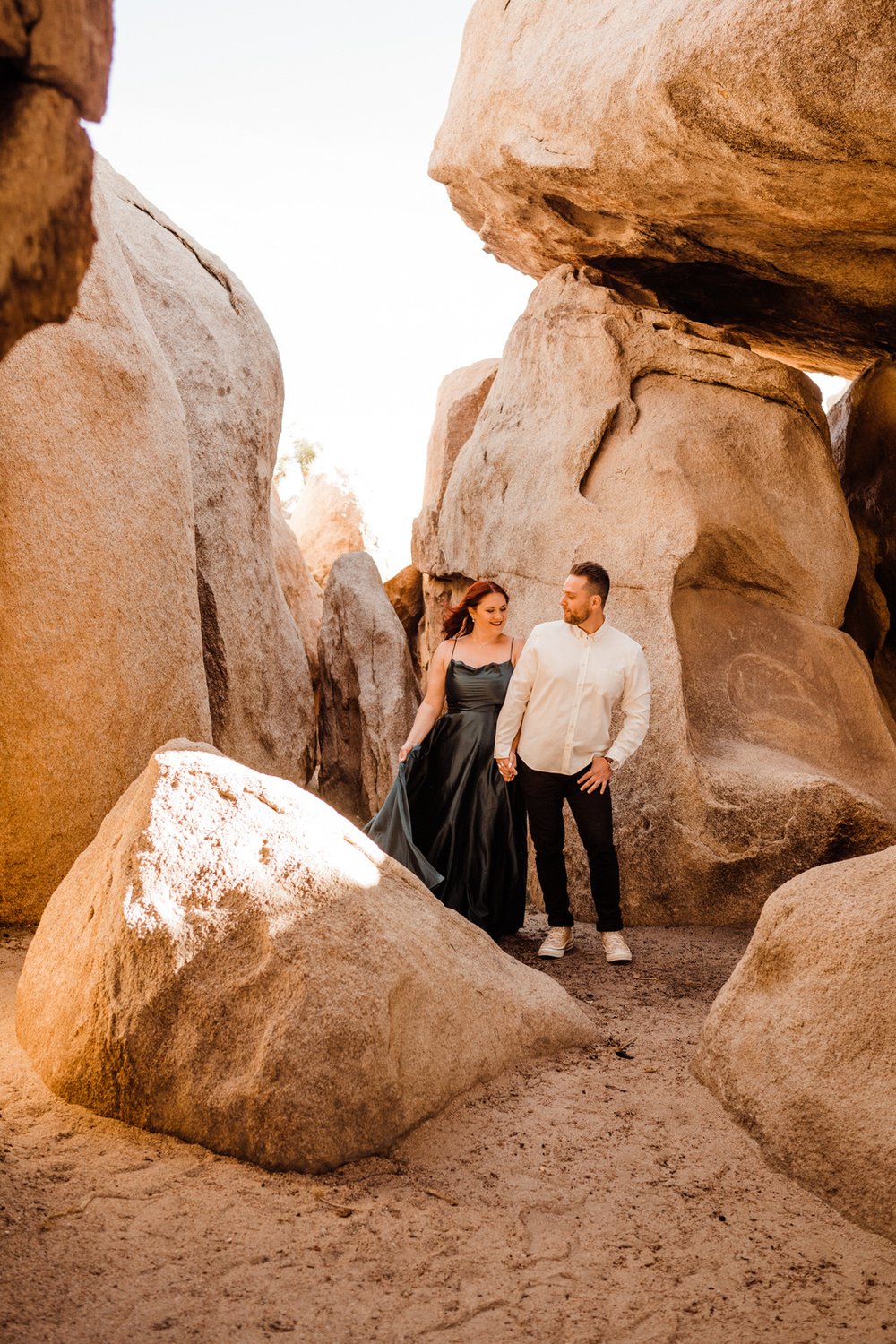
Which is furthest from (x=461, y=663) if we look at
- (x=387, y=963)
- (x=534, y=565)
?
(x=387, y=963)

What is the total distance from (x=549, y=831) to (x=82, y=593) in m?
2.31

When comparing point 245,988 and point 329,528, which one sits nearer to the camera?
point 245,988

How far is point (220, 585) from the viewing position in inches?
269

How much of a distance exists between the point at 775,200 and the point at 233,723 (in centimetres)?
404

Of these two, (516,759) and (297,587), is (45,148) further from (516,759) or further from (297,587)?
Answer: (297,587)

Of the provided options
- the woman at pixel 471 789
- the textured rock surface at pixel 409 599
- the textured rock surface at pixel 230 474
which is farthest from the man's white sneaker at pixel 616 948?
the textured rock surface at pixel 409 599

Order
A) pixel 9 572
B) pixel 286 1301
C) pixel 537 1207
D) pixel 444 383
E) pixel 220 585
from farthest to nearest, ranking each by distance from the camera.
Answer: pixel 444 383
pixel 220 585
pixel 9 572
pixel 537 1207
pixel 286 1301

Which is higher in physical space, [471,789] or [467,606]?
[467,606]

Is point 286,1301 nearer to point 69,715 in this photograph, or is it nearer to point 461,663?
point 69,715

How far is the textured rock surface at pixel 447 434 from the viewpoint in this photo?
360 inches

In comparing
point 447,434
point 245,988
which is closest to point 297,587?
point 447,434

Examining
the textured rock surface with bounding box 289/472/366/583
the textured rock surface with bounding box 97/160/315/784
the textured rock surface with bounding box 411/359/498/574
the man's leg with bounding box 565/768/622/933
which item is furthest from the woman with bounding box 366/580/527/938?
the textured rock surface with bounding box 289/472/366/583

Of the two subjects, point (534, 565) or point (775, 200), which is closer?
point (775, 200)

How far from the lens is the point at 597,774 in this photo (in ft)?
16.4
